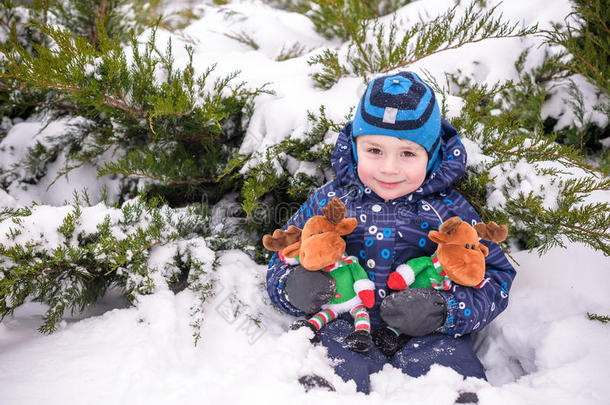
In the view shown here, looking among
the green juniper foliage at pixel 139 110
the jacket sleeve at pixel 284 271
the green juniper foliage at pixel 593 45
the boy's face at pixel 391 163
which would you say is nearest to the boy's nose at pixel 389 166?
the boy's face at pixel 391 163

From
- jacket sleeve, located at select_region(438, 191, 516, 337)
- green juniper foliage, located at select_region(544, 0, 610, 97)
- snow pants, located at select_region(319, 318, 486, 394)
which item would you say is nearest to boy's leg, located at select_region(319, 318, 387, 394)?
snow pants, located at select_region(319, 318, 486, 394)

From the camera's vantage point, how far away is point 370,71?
2924mm

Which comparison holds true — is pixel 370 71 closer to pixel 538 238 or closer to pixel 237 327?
pixel 538 238

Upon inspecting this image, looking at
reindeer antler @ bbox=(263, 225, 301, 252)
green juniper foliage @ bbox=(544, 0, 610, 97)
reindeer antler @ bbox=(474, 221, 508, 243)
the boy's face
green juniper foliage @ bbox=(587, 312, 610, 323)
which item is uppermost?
green juniper foliage @ bbox=(544, 0, 610, 97)

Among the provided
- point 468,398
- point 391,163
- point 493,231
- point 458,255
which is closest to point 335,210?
point 391,163

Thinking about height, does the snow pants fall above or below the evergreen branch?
below

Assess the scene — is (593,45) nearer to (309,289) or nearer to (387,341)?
(387,341)

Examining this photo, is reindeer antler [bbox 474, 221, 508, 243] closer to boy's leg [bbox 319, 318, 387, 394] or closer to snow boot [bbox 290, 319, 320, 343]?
boy's leg [bbox 319, 318, 387, 394]

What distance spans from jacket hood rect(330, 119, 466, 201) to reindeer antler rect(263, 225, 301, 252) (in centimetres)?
46

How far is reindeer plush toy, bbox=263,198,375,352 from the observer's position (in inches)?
76.4

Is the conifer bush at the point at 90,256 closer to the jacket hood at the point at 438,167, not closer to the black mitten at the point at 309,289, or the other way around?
the black mitten at the point at 309,289

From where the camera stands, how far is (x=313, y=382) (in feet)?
5.60

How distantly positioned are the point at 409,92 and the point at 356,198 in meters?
0.66

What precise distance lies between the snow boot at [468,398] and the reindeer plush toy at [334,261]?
460 millimetres
